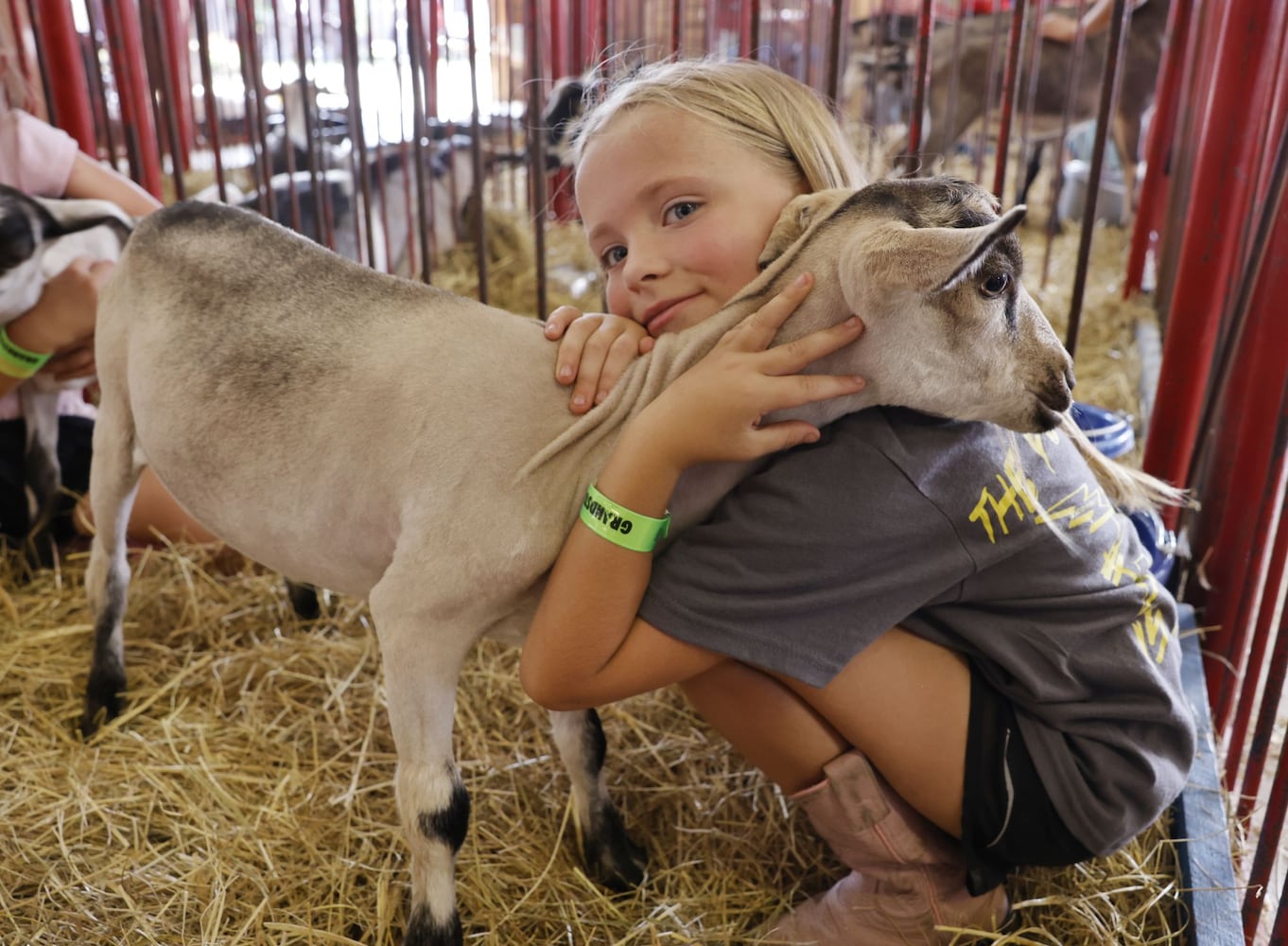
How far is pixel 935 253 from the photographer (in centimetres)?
88

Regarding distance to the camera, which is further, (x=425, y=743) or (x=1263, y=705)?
(x=1263, y=705)

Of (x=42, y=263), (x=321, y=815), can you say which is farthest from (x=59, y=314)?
(x=321, y=815)

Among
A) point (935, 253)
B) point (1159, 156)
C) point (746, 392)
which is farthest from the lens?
point (1159, 156)

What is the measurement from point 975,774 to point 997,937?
205 millimetres

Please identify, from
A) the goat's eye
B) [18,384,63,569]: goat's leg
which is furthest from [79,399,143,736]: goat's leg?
the goat's eye

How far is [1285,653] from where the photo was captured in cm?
120

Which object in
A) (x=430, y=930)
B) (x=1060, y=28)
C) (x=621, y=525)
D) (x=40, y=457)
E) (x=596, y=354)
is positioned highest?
(x=1060, y=28)

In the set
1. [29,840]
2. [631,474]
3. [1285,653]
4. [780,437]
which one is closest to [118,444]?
[29,840]

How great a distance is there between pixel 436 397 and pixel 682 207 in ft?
1.17

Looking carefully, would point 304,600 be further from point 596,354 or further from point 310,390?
point 596,354

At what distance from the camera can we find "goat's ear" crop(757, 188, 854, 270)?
3.68ft

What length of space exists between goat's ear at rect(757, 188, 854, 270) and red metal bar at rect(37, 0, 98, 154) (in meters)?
2.42

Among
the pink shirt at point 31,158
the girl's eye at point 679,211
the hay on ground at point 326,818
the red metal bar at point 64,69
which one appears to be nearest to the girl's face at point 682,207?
the girl's eye at point 679,211

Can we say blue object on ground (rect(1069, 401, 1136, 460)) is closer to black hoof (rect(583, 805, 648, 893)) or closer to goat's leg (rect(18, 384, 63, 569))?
black hoof (rect(583, 805, 648, 893))
